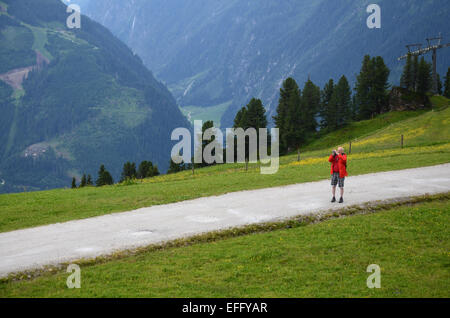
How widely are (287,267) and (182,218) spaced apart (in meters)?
8.01

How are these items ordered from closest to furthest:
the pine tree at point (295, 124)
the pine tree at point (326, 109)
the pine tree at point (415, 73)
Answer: the pine tree at point (295, 124)
the pine tree at point (326, 109)
the pine tree at point (415, 73)

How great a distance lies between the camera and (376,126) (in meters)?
92.8

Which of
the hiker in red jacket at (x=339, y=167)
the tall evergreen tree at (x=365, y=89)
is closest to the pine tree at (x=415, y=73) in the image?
the tall evergreen tree at (x=365, y=89)

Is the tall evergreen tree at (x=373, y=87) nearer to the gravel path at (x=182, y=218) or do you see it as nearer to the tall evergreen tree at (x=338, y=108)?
the tall evergreen tree at (x=338, y=108)

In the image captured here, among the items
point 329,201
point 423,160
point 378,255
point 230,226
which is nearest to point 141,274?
point 230,226

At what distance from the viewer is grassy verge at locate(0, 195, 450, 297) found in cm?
1131

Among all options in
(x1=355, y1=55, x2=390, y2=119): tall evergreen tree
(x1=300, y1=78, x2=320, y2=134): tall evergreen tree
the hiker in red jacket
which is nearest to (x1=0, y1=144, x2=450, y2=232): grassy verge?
the hiker in red jacket

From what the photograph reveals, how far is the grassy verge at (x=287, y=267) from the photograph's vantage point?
1131cm

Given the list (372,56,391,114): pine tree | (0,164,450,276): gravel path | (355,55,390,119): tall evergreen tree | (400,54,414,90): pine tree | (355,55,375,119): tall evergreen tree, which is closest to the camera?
(0,164,450,276): gravel path

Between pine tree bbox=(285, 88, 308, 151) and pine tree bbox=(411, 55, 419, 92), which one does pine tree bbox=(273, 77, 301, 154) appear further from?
pine tree bbox=(411, 55, 419, 92)

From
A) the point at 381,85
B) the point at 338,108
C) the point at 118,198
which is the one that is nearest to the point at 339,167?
the point at 118,198

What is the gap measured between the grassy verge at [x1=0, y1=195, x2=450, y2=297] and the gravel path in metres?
1.64

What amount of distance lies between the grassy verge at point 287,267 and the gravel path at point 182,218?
164 centimetres
